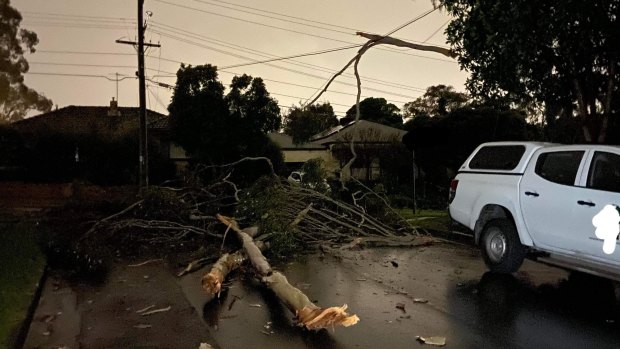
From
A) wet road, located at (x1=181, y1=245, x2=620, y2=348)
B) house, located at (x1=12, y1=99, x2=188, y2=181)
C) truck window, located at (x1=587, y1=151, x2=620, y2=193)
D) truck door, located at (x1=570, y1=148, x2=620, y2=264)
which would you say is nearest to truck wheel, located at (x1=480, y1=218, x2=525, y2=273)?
wet road, located at (x1=181, y1=245, x2=620, y2=348)

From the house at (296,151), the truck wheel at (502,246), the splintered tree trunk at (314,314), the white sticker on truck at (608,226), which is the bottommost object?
the splintered tree trunk at (314,314)

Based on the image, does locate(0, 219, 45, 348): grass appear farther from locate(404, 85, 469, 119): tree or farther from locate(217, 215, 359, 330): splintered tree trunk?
locate(404, 85, 469, 119): tree

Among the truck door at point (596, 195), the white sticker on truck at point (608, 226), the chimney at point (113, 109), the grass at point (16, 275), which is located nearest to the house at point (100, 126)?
the chimney at point (113, 109)

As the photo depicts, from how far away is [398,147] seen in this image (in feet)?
107

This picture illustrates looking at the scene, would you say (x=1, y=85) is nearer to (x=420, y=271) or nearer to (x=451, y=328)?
(x=420, y=271)

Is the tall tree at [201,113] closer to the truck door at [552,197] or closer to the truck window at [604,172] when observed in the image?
the truck door at [552,197]

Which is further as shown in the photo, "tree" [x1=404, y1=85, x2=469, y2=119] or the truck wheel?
"tree" [x1=404, y1=85, x2=469, y2=119]

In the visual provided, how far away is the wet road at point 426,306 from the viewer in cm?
645

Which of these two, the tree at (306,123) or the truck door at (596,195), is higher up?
the tree at (306,123)

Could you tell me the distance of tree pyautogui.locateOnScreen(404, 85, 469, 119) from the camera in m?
53.0

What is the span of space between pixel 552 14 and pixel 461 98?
43552 mm

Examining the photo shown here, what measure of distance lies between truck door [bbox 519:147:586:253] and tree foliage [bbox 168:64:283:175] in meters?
30.8

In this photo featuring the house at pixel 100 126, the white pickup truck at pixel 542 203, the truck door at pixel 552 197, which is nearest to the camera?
the white pickup truck at pixel 542 203

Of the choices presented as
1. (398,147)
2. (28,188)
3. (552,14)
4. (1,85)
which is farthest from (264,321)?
(1,85)
